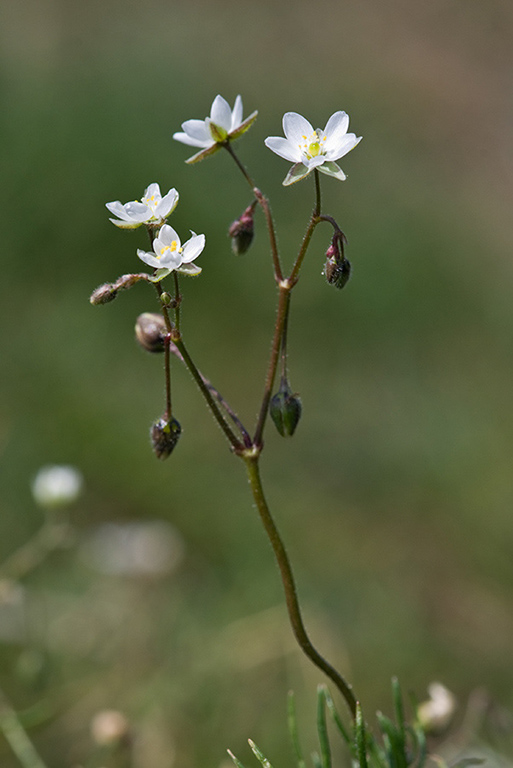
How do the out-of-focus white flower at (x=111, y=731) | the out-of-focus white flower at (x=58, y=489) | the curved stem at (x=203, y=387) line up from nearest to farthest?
the curved stem at (x=203, y=387) < the out-of-focus white flower at (x=111, y=731) < the out-of-focus white flower at (x=58, y=489)

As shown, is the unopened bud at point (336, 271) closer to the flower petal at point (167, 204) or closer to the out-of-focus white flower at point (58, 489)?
the flower petal at point (167, 204)

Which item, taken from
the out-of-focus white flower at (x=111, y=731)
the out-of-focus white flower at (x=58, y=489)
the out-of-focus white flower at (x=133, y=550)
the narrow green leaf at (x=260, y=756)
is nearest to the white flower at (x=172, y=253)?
the narrow green leaf at (x=260, y=756)

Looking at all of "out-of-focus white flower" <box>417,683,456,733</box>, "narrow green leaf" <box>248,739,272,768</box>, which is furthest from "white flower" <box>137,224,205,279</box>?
"out-of-focus white flower" <box>417,683,456,733</box>

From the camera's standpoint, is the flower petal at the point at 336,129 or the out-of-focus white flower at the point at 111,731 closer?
the flower petal at the point at 336,129

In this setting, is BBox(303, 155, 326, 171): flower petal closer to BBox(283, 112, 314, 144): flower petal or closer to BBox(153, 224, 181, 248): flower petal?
BBox(283, 112, 314, 144): flower petal

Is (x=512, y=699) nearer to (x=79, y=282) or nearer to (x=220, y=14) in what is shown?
(x=79, y=282)

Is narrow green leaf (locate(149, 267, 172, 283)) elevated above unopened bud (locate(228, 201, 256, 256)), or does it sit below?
below

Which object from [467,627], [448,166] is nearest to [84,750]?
[467,627]
